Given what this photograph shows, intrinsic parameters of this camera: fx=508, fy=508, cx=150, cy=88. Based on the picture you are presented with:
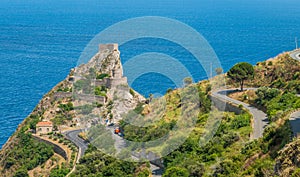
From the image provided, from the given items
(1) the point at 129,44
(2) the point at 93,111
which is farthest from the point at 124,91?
(1) the point at 129,44

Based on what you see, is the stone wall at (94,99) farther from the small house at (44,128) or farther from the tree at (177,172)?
the tree at (177,172)

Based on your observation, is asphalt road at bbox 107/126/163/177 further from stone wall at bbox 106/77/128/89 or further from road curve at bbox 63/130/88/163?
stone wall at bbox 106/77/128/89

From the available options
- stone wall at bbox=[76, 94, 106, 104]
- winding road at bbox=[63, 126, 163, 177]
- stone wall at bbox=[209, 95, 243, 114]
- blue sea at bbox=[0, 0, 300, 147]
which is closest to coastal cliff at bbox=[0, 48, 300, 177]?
stone wall at bbox=[76, 94, 106, 104]

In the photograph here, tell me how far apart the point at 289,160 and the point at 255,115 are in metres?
18.0

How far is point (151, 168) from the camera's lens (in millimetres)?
38281

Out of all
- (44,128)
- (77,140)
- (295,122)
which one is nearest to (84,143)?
(77,140)

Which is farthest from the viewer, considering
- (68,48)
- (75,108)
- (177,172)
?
(68,48)

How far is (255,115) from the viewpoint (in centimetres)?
3875

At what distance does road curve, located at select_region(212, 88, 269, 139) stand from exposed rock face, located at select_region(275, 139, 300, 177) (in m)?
10.9

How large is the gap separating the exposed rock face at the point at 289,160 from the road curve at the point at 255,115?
10937mm

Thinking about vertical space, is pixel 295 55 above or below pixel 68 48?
below

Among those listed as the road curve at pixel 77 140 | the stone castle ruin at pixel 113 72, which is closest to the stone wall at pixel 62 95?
the stone castle ruin at pixel 113 72

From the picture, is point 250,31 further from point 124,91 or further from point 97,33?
point 124,91

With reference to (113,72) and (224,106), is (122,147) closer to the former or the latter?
(224,106)
